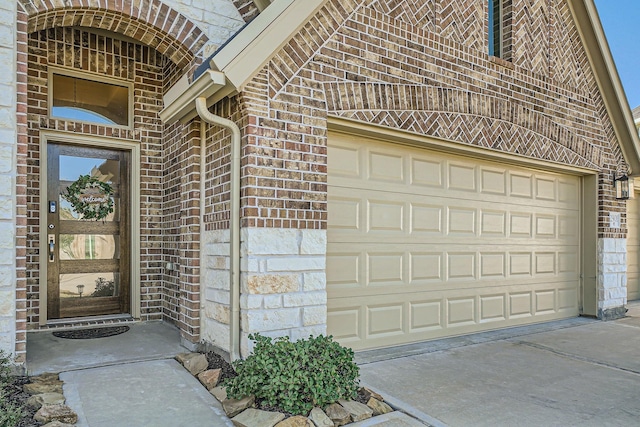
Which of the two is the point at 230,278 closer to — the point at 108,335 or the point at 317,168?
the point at 317,168

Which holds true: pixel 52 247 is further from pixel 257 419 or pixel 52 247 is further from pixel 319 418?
pixel 319 418

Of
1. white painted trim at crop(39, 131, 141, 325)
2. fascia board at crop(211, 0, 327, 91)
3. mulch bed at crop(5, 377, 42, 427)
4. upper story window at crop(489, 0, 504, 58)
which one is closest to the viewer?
mulch bed at crop(5, 377, 42, 427)

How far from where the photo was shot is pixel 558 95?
643 centimetres

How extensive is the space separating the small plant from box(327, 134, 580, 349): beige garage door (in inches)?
102

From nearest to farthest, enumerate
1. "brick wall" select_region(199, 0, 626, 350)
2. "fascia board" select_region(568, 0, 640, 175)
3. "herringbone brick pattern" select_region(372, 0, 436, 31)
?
"brick wall" select_region(199, 0, 626, 350), "herringbone brick pattern" select_region(372, 0, 436, 31), "fascia board" select_region(568, 0, 640, 175)

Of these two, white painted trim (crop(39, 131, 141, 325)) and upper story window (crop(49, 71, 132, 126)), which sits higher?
upper story window (crop(49, 71, 132, 126))

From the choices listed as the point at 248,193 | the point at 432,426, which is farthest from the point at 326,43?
the point at 432,426

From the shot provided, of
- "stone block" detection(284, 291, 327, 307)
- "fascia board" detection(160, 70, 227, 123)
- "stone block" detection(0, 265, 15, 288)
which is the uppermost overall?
"fascia board" detection(160, 70, 227, 123)

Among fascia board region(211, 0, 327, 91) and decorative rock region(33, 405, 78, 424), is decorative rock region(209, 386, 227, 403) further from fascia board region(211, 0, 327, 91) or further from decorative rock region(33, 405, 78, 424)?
fascia board region(211, 0, 327, 91)

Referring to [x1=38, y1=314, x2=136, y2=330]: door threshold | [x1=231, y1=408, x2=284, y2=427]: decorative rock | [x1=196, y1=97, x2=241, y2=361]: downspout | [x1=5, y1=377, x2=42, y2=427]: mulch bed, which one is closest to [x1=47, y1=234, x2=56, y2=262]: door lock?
[x1=38, y1=314, x2=136, y2=330]: door threshold

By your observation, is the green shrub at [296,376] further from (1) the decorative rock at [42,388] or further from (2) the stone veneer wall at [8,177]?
(2) the stone veneer wall at [8,177]

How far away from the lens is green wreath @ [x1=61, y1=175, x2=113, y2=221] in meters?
5.21

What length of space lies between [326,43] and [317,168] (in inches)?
45.3

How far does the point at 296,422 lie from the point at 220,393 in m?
0.81
